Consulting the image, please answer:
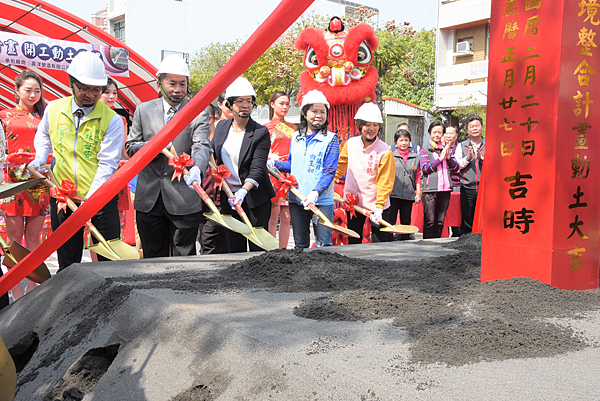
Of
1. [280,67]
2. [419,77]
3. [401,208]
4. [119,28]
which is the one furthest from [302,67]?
[119,28]

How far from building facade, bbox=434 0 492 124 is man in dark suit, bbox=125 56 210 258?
21.9m

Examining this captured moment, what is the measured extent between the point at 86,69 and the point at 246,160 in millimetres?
1373

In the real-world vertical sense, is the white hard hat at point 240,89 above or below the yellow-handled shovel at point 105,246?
above

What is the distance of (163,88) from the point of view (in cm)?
383

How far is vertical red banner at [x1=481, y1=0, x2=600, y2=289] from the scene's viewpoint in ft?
8.06

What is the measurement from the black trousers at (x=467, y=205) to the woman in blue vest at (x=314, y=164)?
261 cm

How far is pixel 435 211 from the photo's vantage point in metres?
6.38

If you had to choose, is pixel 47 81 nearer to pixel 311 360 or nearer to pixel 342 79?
pixel 342 79

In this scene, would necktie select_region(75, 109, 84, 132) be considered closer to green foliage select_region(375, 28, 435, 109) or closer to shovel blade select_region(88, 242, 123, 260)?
shovel blade select_region(88, 242, 123, 260)

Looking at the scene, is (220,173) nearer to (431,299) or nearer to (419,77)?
(431,299)

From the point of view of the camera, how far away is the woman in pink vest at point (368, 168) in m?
5.03

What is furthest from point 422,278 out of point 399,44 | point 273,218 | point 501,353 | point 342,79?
point 399,44

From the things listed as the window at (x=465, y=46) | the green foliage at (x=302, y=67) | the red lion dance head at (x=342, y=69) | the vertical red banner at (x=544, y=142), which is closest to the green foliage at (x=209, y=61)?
the green foliage at (x=302, y=67)

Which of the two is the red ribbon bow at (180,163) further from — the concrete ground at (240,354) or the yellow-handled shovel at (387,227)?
the yellow-handled shovel at (387,227)
